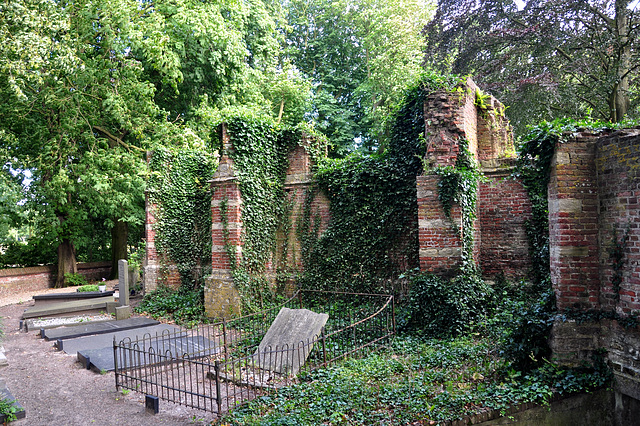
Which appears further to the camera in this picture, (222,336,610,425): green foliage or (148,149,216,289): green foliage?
(148,149,216,289): green foliage

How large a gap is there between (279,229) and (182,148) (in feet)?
18.8

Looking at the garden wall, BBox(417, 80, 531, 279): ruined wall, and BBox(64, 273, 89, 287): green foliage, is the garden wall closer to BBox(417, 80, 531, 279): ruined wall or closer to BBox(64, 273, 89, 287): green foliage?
BBox(417, 80, 531, 279): ruined wall

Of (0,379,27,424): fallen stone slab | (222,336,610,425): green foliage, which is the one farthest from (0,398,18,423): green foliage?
(222,336,610,425): green foliage

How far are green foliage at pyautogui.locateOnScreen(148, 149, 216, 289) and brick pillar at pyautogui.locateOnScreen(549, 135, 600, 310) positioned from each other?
36.2 feet

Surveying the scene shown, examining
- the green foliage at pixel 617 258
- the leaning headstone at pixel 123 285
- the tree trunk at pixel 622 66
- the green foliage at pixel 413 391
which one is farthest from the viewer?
the tree trunk at pixel 622 66

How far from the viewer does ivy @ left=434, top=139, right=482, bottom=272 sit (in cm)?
889

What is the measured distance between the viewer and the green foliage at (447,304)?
8594mm

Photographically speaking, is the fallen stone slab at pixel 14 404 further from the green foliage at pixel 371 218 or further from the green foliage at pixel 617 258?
the green foliage at pixel 617 258

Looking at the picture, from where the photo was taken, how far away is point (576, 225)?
6.14m

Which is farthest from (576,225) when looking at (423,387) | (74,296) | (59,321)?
(74,296)

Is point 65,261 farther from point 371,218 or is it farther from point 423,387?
point 423,387

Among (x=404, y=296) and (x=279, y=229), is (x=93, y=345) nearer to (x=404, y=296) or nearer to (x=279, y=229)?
(x=279, y=229)

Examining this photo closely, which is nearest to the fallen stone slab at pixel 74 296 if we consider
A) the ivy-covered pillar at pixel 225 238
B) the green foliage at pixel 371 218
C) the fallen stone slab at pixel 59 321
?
the fallen stone slab at pixel 59 321

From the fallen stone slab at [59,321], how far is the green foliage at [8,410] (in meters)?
6.48
